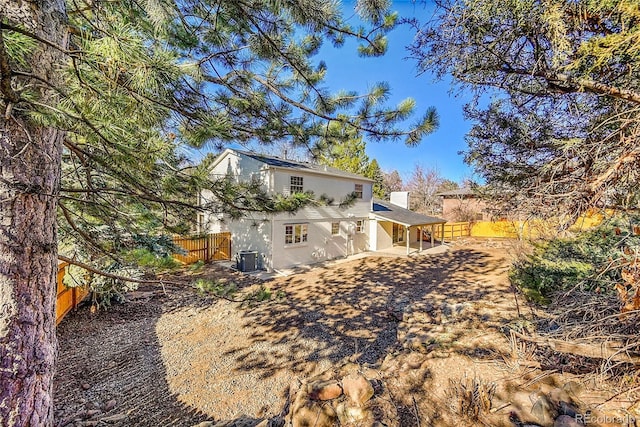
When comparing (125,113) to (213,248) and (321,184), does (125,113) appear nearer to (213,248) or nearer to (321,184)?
(321,184)

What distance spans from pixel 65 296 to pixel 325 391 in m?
7.00

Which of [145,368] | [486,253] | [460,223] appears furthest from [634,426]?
[460,223]

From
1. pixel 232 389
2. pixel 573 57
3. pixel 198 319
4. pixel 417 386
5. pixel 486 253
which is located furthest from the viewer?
pixel 486 253

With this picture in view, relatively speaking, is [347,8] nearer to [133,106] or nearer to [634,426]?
[133,106]

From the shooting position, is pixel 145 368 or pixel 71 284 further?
pixel 71 284

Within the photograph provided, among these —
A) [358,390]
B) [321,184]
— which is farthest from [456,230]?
[358,390]

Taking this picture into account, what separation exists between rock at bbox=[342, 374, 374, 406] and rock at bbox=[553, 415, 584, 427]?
1.81 m

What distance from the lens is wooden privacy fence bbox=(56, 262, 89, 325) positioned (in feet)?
19.0

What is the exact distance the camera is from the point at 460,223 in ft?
73.9

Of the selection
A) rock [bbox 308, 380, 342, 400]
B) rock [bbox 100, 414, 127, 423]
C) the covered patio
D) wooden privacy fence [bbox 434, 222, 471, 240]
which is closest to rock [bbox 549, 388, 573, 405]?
rock [bbox 308, 380, 342, 400]

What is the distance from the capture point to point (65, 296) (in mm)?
6258

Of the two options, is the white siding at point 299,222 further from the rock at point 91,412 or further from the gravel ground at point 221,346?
the rock at point 91,412

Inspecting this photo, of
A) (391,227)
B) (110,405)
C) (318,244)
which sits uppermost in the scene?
(391,227)

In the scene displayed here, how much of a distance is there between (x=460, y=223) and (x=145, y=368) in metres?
23.7
